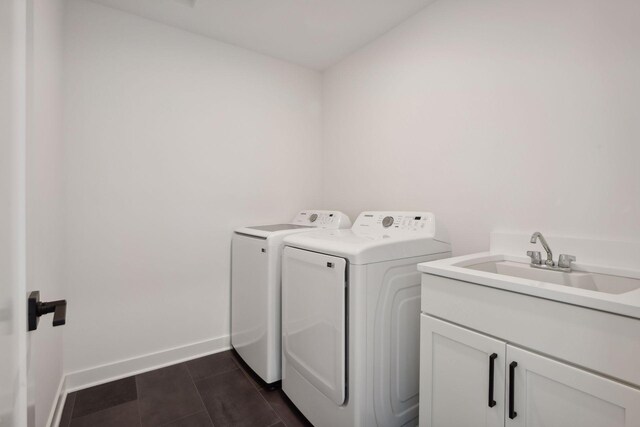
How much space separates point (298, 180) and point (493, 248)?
1.64m

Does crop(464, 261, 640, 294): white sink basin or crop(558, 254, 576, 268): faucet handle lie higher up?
crop(558, 254, 576, 268): faucet handle

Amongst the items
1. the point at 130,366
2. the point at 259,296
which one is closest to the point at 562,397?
the point at 259,296

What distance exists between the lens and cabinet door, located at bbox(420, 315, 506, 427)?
992 mm

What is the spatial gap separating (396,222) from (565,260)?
0.82m

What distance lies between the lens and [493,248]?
1.53 m

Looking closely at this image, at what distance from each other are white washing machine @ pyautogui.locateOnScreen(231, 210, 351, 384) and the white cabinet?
2.99 ft

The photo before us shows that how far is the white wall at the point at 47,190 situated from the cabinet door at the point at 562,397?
63.4 inches

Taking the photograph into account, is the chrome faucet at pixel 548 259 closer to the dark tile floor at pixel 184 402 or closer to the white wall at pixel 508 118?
the white wall at pixel 508 118

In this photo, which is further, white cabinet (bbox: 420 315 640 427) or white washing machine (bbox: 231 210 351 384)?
white washing machine (bbox: 231 210 351 384)

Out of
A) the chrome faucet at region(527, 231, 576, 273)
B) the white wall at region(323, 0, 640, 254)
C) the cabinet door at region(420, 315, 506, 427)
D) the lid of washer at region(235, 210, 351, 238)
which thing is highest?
the white wall at region(323, 0, 640, 254)

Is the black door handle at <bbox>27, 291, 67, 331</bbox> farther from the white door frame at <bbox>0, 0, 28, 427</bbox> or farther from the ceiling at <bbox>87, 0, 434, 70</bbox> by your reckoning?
the ceiling at <bbox>87, 0, 434, 70</bbox>

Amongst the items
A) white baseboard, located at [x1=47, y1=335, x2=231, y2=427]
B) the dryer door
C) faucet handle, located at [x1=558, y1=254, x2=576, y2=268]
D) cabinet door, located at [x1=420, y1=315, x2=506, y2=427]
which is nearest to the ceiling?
the dryer door

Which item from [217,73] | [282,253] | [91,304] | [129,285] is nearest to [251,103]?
[217,73]

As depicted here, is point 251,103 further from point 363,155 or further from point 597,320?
point 597,320
